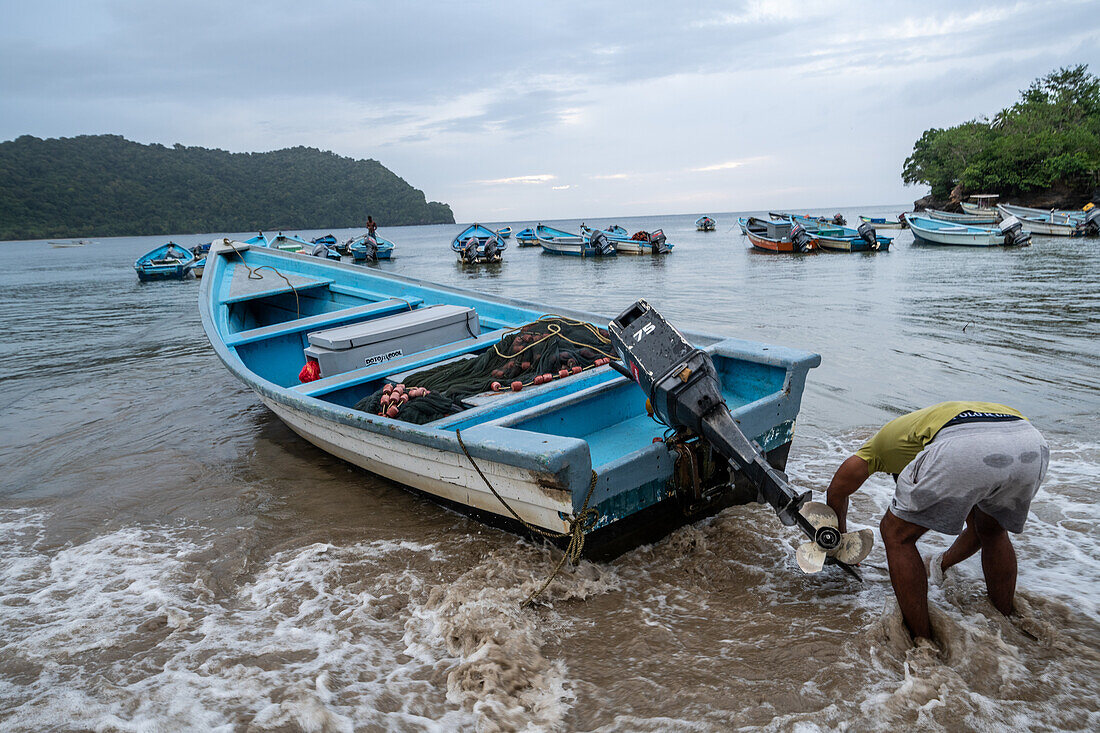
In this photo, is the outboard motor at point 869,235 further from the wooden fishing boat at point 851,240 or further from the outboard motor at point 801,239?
the outboard motor at point 801,239

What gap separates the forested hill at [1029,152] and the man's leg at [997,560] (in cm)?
5060

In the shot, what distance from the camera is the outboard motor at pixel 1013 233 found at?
23969 mm

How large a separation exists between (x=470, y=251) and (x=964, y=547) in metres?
28.8

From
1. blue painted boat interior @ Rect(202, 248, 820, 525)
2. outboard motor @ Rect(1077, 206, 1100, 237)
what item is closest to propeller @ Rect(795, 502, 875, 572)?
blue painted boat interior @ Rect(202, 248, 820, 525)

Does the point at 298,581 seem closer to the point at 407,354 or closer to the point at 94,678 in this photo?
the point at 94,678

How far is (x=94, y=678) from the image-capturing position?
8.92 feet

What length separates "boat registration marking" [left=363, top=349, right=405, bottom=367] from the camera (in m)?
5.31

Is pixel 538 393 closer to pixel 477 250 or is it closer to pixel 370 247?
pixel 477 250

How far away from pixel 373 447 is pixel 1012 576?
3.44m

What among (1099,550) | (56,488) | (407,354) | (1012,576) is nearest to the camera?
(1012,576)

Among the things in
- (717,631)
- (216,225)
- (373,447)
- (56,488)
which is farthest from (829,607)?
(216,225)

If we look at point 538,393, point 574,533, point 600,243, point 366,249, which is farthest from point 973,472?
point 366,249

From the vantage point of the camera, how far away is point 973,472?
219 centimetres

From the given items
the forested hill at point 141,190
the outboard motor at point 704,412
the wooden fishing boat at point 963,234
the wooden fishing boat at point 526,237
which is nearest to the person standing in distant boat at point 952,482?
the outboard motor at point 704,412
